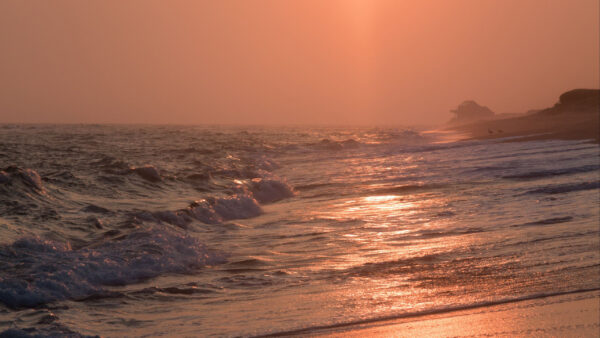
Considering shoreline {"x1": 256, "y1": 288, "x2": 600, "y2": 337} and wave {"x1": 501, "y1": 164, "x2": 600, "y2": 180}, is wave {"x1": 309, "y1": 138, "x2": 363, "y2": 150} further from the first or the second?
shoreline {"x1": 256, "y1": 288, "x2": 600, "y2": 337}

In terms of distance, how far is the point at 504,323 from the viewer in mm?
3910

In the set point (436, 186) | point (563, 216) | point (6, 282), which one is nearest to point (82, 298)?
point (6, 282)

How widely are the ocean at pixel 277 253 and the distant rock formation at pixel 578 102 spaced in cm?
4450

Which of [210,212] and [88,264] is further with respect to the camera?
[210,212]

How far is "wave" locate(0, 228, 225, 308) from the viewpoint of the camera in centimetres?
477

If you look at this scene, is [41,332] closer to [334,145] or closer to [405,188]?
[405,188]

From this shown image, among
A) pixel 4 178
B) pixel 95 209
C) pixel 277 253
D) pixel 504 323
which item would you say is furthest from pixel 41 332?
pixel 4 178

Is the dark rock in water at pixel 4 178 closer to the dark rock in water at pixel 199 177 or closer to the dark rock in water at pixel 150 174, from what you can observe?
the dark rock in water at pixel 150 174

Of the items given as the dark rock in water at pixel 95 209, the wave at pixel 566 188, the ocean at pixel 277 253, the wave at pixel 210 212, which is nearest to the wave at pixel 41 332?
the ocean at pixel 277 253

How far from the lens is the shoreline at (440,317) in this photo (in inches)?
152

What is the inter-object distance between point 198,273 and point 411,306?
2.43 meters

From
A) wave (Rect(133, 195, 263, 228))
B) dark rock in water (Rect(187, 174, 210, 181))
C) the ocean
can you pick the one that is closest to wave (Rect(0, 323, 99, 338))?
the ocean

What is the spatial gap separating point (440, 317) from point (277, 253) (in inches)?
110

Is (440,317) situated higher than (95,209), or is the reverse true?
(95,209)
